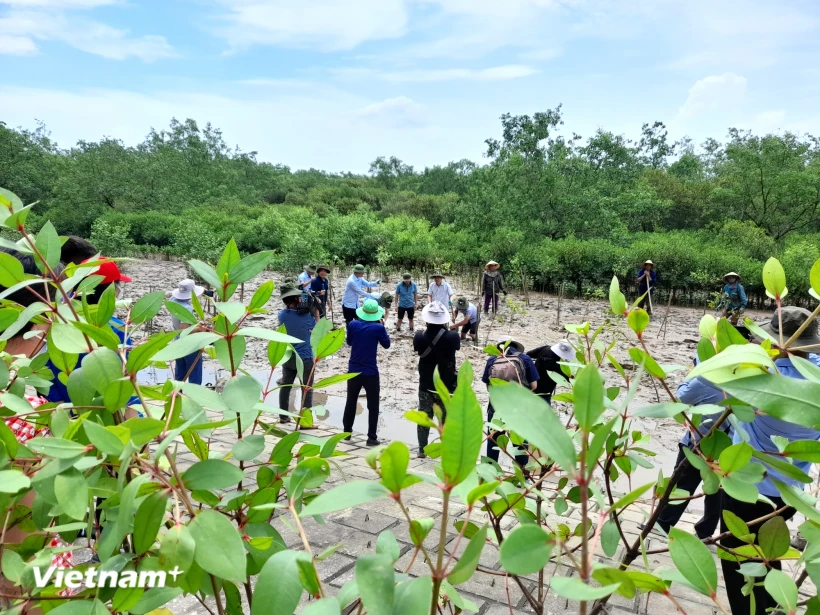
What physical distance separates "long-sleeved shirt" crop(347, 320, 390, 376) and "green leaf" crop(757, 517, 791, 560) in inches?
163

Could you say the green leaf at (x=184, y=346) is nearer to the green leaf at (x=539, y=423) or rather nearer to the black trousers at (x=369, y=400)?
the green leaf at (x=539, y=423)

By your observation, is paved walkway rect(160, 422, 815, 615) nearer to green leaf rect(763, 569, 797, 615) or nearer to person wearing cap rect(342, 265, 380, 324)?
green leaf rect(763, 569, 797, 615)

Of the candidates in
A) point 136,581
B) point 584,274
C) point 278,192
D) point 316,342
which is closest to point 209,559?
point 136,581

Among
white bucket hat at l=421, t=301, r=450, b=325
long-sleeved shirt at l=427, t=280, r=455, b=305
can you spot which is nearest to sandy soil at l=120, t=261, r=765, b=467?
long-sleeved shirt at l=427, t=280, r=455, b=305

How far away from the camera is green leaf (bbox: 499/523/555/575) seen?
1.36 feet

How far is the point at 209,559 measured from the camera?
494 mm

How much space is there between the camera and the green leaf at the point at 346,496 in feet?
1.41

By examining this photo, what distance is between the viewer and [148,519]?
0.54m

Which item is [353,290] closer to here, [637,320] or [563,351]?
[563,351]

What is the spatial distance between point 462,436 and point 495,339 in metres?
9.65

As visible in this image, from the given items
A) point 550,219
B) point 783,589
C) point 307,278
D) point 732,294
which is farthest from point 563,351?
point 550,219

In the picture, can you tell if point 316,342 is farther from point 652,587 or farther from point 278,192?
point 278,192

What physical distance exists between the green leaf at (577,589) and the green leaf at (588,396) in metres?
0.12

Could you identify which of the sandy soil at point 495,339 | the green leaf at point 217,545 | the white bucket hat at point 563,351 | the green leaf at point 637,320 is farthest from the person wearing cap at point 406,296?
the green leaf at point 217,545
